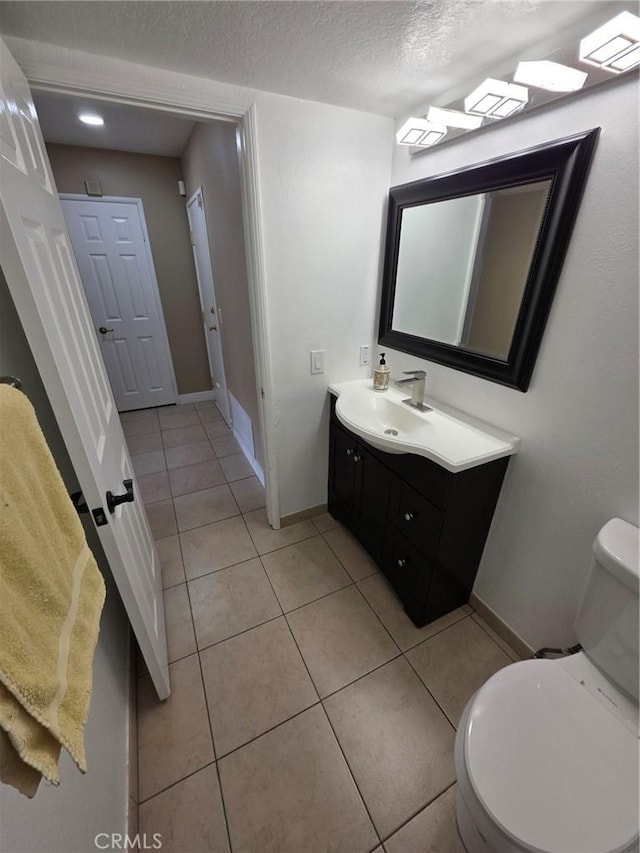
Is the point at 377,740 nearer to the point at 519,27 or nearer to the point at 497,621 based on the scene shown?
the point at 497,621

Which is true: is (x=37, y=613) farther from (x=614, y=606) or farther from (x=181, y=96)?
(x=181, y=96)

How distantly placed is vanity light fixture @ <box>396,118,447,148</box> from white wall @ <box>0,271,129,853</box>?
1.43 metres

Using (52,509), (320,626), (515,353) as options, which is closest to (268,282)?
(515,353)

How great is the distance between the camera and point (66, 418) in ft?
2.39

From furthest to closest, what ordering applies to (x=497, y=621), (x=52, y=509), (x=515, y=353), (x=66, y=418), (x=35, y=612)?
(x=497, y=621) < (x=515, y=353) < (x=66, y=418) < (x=52, y=509) < (x=35, y=612)

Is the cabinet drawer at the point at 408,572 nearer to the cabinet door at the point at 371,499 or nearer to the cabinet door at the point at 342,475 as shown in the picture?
the cabinet door at the point at 371,499

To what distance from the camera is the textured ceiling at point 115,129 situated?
204 cm

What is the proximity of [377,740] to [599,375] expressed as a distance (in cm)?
139

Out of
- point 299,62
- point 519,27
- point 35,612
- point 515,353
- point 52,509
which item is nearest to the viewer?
point 35,612

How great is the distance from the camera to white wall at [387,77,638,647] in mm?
908

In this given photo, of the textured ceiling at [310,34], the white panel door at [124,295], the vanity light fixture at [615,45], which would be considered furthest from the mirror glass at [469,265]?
the white panel door at [124,295]

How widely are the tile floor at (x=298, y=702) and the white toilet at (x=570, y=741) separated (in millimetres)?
238

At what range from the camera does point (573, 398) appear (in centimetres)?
107

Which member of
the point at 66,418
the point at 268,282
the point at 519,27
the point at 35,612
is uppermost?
the point at 519,27
